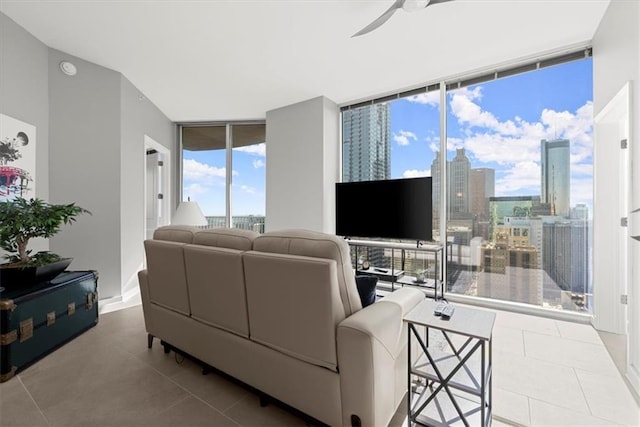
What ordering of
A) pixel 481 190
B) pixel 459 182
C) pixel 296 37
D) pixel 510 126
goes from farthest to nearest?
pixel 459 182 < pixel 481 190 < pixel 510 126 < pixel 296 37

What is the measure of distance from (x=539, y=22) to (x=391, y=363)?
10.5 feet

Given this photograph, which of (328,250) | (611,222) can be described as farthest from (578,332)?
(328,250)

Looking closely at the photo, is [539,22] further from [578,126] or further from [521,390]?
[521,390]

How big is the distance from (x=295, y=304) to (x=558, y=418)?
160 centimetres

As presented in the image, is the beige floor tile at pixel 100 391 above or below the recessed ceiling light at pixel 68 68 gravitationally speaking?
below

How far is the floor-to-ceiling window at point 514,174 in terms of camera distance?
9.79 ft

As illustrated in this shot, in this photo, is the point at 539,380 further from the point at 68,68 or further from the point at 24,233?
the point at 68,68

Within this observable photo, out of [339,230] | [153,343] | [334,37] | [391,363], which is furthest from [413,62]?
[153,343]

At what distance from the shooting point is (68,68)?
10.1 feet

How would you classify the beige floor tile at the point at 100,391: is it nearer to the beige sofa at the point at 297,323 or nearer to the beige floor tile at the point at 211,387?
the beige floor tile at the point at 211,387

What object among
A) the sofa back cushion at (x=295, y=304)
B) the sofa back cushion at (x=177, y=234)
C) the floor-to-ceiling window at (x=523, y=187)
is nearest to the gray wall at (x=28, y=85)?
the sofa back cushion at (x=177, y=234)

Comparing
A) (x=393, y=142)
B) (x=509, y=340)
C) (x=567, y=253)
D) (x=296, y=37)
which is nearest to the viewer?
(x=509, y=340)

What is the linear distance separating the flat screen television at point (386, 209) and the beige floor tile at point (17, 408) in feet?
10.6

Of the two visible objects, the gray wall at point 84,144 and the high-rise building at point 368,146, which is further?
the high-rise building at point 368,146
